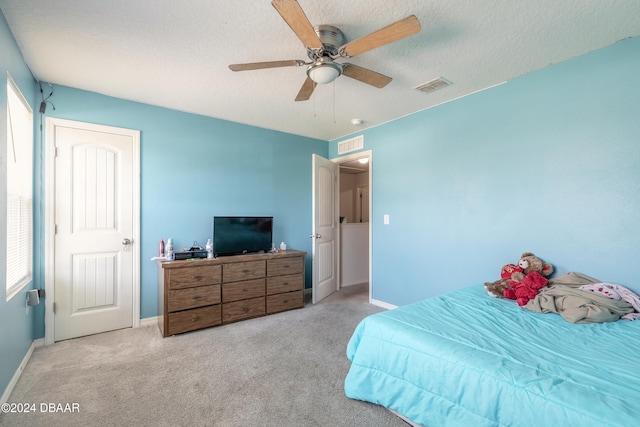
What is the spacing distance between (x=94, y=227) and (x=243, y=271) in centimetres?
156

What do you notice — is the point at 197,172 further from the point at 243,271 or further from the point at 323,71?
the point at 323,71

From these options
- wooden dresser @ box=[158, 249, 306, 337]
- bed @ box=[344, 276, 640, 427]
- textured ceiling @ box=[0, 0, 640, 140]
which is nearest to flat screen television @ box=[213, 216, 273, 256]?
wooden dresser @ box=[158, 249, 306, 337]

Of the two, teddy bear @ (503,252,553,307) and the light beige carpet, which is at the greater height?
teddy bear @ (503,252,553,307)

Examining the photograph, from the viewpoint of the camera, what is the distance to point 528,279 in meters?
2.15

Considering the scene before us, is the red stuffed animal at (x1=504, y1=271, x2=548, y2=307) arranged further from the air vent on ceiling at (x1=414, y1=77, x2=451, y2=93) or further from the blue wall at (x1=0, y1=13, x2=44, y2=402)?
the blue wall at (x1=0, y1=13, x2=44, y2=402)

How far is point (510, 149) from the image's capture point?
2.54 meters

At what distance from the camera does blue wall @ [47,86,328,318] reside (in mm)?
3008

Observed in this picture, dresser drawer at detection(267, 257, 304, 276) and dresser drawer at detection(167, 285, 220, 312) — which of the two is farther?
dresser drawer at detection(267, 257, 304, 276)

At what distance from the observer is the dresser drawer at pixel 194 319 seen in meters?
2.77

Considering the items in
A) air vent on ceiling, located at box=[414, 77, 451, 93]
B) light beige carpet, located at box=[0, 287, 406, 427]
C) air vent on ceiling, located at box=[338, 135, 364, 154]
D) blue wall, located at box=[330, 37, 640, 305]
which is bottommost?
light beige carpet, located at box=[0, 287, 406, 427]

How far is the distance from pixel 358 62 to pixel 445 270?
2.27 meters

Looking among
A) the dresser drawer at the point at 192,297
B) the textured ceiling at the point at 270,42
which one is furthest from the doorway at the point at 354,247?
the dresser drawer at the point at 192,297

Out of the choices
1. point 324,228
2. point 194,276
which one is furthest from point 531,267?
point 194,276

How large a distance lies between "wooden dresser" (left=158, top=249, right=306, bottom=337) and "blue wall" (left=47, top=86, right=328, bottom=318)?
1.71 feet
